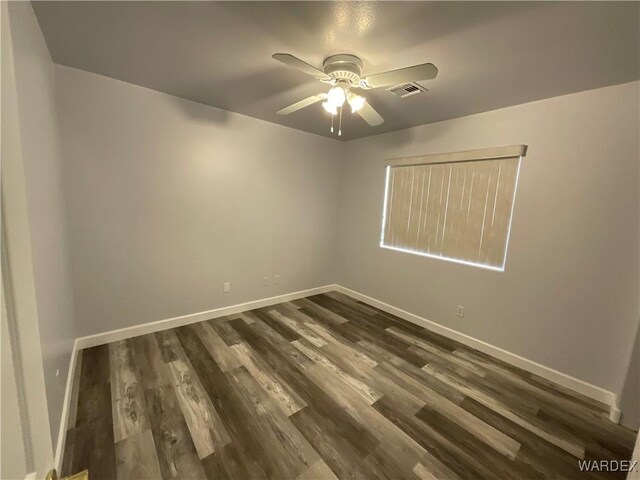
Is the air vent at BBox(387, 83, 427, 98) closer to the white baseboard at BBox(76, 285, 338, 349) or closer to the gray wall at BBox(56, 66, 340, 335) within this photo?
the gray wall at BBox(56, 66, 340, 335)

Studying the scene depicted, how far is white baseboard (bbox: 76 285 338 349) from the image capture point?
7.98 ft

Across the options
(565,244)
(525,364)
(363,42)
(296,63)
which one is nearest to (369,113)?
(363,42)

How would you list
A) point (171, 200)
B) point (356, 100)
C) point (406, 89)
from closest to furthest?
point (356, 100), point (406, 89), point (171, 200)

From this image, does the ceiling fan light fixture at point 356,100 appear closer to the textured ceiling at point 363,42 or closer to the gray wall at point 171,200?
the textured ceiling at point 363,42

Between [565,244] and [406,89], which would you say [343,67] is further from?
[565,244]

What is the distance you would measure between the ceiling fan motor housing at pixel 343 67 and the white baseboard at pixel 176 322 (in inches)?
109

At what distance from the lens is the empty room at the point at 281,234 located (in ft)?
4.54

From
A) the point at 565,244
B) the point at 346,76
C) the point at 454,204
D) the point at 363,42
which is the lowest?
the point at 565,244

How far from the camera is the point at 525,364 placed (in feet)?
7.95

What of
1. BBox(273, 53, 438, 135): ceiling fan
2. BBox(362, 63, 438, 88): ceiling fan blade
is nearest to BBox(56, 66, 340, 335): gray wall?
BBox(273, 53, 438, 135): ceiling fan

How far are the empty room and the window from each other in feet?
0.08

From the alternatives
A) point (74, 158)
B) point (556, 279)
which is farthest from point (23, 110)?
point (556, 279)

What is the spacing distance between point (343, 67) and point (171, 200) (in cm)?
208

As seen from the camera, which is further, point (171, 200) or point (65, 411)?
point (171, 200)
